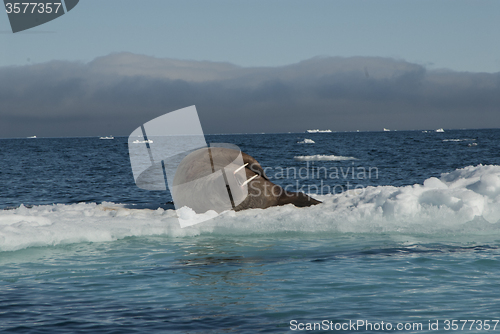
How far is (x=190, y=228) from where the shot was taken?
8.79 metres

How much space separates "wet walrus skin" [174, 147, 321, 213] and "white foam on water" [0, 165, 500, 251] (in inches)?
23.7

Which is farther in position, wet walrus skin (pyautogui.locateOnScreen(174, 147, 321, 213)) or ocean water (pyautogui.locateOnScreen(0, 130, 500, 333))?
wet walrus skin (pyautogui.locateOnScreen(174, 147, 321, 213))

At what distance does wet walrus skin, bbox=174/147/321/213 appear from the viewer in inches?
396

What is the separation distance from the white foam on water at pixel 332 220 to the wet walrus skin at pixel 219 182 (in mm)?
602

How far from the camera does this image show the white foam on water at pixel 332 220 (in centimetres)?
841

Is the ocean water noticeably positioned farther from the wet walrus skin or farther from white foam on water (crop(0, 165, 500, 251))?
the wet walrus skin

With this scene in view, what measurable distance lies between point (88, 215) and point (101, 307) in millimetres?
4916

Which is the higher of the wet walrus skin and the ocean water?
the wet walrus skin
